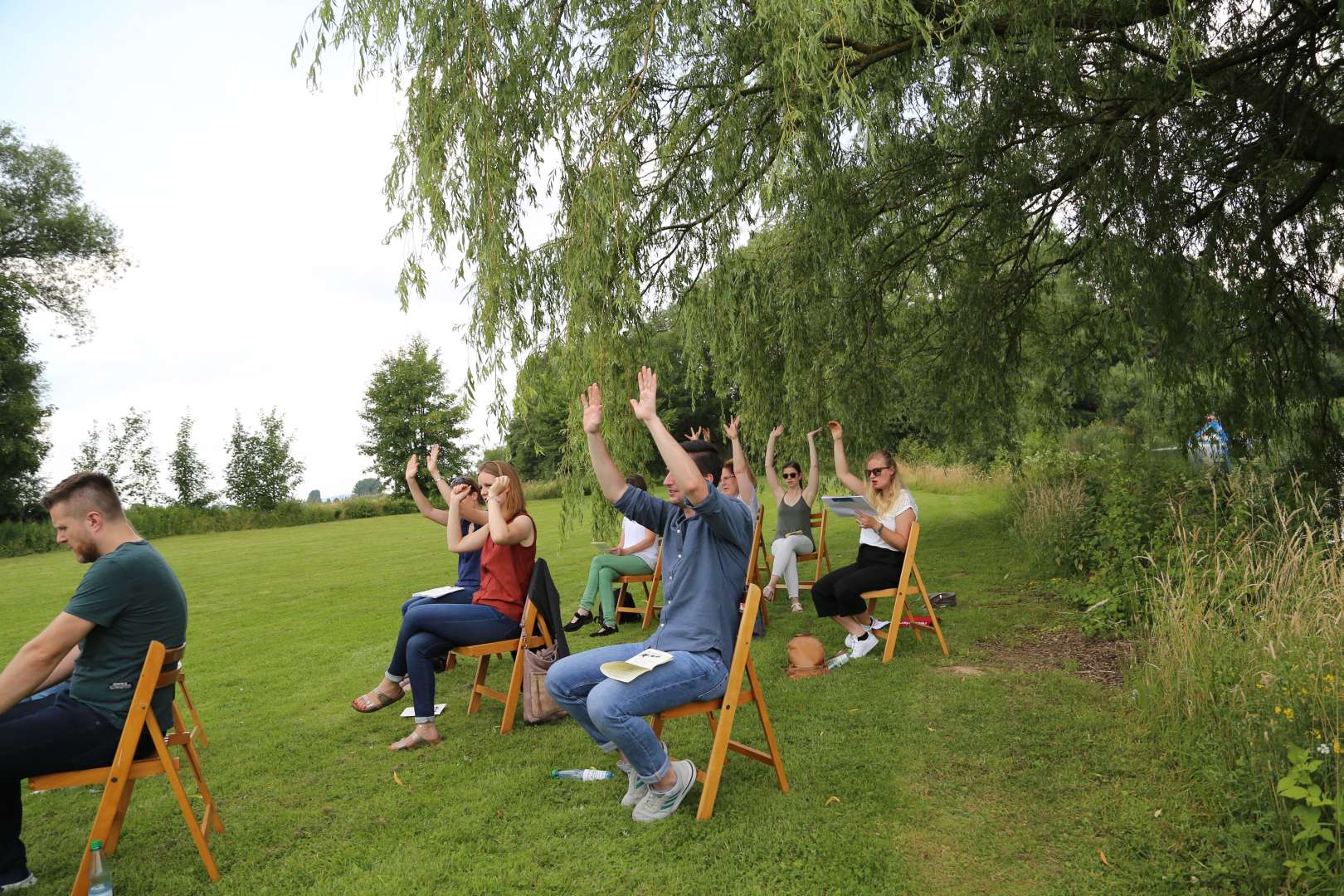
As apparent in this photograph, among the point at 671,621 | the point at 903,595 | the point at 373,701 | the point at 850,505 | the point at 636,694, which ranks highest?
the point at 850,505

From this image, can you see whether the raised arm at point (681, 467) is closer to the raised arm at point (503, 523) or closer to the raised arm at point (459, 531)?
the raised arm at point (503, 523)

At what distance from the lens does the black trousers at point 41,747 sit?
3.32 meters

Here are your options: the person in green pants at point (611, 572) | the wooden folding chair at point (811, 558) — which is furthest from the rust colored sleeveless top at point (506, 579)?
the wooden folding chair at point (811, 558)

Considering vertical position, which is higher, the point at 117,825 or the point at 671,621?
the point at 671,621

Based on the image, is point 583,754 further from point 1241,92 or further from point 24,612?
point 24,612

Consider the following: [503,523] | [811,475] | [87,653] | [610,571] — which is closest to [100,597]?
[87,653]

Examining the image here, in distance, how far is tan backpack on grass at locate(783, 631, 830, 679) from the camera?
19.7ft

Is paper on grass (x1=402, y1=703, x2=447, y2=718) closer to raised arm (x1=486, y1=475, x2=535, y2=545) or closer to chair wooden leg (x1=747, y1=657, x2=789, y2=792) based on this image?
raised arm (x1=486, y1=475, x2=535, y2=545)

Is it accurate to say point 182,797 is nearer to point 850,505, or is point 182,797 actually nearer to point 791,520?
point 850,505

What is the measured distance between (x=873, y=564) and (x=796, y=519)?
7.46ft

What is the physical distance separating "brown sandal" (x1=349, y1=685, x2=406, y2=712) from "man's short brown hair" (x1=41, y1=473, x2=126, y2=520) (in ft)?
7.41

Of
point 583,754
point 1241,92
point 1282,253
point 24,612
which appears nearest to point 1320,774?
point 583,754

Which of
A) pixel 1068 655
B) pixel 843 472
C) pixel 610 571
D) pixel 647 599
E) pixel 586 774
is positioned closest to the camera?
pixel 586 774

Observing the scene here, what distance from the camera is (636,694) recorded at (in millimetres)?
3621
